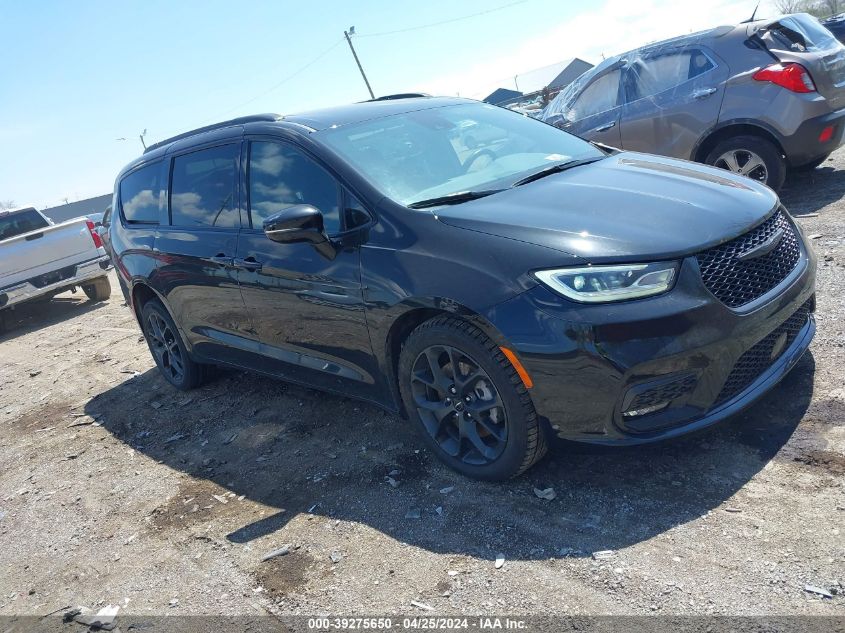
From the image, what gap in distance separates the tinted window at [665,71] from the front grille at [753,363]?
4764 mm

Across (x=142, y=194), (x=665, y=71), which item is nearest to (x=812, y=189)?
(x=665, y=71)

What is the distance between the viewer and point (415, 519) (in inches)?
132

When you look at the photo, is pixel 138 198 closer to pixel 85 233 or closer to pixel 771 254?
pixel 771 254

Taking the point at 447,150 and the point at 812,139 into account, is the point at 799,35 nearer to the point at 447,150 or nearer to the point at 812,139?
the point at 812,139

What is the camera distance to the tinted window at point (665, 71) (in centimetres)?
729

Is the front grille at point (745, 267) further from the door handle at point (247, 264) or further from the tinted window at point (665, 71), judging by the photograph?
the tinted window at point (665, 71)

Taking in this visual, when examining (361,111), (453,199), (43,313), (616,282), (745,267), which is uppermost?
(361,111)

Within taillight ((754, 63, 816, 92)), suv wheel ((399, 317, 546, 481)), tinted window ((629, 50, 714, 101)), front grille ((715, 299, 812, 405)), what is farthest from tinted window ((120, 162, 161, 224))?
taillight ((754, 63, 816, 92))

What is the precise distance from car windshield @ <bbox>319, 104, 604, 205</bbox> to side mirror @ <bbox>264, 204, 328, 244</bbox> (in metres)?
0.37

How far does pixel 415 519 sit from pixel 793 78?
18.8 feet

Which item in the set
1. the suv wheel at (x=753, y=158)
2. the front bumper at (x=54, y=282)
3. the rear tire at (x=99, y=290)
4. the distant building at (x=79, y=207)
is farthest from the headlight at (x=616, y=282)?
the distant building at (x=79, y=207)

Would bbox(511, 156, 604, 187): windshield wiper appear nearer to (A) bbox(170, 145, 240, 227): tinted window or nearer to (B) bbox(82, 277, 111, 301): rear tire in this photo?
(A) bbox(170, 145, 240, 227): tinted window

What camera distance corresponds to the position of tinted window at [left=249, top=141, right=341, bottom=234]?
3.85m

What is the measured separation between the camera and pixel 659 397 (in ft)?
9.55
